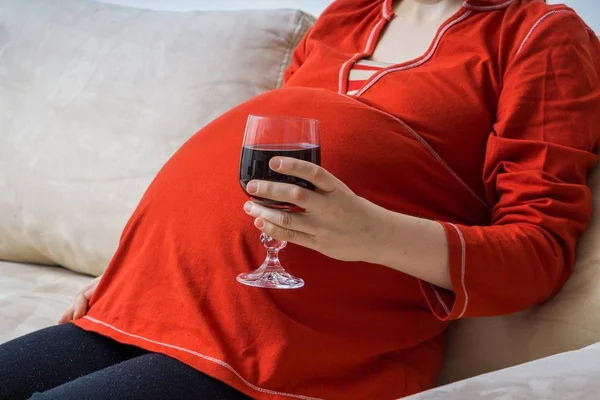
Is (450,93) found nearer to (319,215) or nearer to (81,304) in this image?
(319,215)

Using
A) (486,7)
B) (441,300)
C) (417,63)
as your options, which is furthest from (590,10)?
(441,300)

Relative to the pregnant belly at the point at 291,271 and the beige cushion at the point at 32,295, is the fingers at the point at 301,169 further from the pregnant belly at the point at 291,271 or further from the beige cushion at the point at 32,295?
the beige cushion at the point at 32,295

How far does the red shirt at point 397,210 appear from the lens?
883 mm

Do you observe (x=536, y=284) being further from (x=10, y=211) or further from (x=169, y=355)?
(x=10, y=211)

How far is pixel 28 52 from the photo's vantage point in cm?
163

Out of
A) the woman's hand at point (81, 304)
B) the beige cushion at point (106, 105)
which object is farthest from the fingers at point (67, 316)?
the beige cushion at point (106, 105)

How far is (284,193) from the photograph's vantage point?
0.71 metres

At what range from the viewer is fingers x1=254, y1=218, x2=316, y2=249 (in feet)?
2.42

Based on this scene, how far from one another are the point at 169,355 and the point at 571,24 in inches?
28.5

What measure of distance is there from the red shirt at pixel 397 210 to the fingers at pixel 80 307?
0.21ft

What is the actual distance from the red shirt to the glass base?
44mm

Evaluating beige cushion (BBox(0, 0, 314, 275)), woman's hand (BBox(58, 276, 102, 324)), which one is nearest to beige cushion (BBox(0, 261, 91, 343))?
beige cushion (BBox(0, 0, 314, 275))

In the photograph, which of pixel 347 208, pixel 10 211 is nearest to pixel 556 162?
pixel 347 208

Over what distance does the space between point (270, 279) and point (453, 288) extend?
232mm
